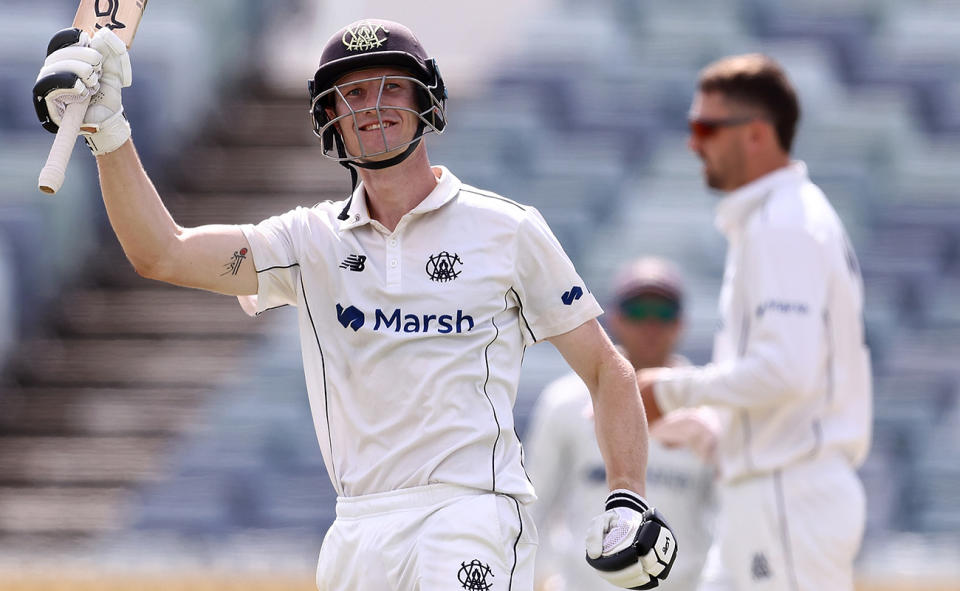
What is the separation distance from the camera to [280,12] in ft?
46.7

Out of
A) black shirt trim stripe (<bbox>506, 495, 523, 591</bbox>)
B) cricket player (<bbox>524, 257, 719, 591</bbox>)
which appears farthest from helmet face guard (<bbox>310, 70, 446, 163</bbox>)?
cricket player (<bbox>524, 257, 719, 591</bbox>)

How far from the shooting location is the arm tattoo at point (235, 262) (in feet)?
10.3

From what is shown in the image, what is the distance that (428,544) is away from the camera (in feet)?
9.91

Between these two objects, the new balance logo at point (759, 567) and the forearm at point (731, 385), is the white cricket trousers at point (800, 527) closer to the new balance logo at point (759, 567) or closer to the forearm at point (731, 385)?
the new balance logo at point (759, 567)

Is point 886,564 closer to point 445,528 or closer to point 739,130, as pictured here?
point 739,130

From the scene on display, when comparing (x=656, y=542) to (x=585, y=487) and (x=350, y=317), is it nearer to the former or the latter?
(x=350, y=317)

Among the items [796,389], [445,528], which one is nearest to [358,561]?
[445,528]

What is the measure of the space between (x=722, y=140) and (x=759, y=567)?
1422 millimetres

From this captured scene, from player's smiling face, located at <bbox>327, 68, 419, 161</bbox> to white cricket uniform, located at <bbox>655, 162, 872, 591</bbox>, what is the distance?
5.35ft

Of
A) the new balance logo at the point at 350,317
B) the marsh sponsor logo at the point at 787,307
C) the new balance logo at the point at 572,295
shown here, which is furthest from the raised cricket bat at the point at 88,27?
the marsh sponsor logo at the point at 787,307

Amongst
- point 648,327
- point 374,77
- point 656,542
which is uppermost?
point 648,327

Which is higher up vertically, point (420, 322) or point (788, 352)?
point (788, 352)

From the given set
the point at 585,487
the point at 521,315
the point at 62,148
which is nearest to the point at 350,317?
the point at 521,315

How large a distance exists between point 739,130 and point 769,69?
0.25m
